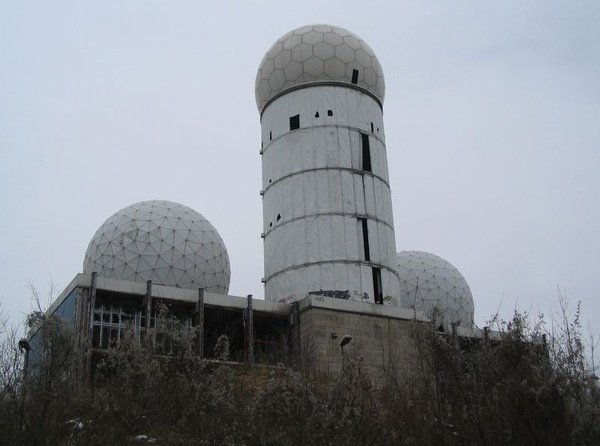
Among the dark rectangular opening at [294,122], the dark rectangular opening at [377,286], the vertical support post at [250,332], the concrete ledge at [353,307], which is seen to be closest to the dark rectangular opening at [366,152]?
the dark rectangular opening at [294,122]

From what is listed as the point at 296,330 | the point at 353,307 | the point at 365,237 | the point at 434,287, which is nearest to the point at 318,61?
the point at 365,237

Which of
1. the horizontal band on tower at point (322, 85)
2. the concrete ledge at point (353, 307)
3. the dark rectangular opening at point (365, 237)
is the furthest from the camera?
the horizontal band on tower at point (322, 85)

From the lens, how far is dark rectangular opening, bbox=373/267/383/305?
29.1 metres

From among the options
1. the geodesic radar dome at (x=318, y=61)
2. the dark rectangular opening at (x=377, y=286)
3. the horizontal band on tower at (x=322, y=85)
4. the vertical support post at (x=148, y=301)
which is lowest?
the vertical support post at (x=148, y=301)

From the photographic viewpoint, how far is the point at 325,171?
30.0 m

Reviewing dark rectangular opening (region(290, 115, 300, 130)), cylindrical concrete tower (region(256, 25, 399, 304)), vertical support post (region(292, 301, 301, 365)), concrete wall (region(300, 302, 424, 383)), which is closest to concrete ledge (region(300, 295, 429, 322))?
concrete wall (region(300, 302, 424, 383))

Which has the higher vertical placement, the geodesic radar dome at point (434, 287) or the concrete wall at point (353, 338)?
the geodesic radar dome at point (434, 287)

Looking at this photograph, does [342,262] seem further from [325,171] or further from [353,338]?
[325,171]

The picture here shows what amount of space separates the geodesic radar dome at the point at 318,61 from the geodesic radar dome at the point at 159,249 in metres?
6.70

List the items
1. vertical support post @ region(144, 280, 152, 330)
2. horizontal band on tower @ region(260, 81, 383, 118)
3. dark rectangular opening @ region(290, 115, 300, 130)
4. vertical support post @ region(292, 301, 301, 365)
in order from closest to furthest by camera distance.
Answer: vertical support post @ region(144, 280, 152, 330), vertical support post @ region(292, 301, 301, 365), dark rectangular opening @ region(290, 115, 300, 130), horizontal band on tower @ region(260, 81, 383, 118)

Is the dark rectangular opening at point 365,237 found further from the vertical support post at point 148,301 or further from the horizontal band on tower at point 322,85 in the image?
the vertical support post at point 148,301

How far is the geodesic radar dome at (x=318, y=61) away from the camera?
31.4 m

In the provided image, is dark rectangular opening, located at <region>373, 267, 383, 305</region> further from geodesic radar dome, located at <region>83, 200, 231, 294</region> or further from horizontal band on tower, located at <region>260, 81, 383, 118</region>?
horizontal band on tower, located at <region>260, 81, 383, 118</region>

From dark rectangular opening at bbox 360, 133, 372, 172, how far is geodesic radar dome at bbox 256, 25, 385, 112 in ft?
7.53
